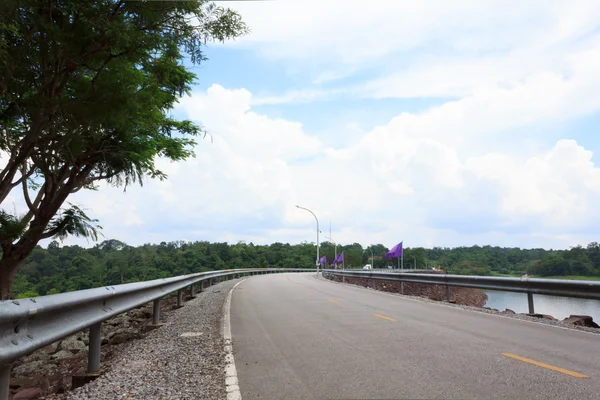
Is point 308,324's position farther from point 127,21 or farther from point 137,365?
point 127,21

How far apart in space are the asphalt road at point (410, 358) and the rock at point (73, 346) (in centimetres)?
375

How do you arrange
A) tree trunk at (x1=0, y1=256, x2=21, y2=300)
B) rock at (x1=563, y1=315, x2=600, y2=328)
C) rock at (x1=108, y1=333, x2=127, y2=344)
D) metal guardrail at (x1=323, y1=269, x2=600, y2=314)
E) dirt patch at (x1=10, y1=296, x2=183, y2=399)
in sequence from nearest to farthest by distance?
dirt patch at (x1=10, y1=296, x2=183, y2=399) → rock at (x1=108, y1=333, x2=127, y2=344) → metal guardrail at (x1=323, y1=269, x2=600, y2=314) → rock at (x1=563, y1=315, x2=600, y2=328) → tree trunk at (x1=0, y1=256, x2=21, y2=300)

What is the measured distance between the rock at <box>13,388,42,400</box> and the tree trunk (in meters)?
8.14

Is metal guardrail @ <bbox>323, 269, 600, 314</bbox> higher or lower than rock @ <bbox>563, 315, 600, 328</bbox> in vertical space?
higher

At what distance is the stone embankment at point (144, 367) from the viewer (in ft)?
16.8

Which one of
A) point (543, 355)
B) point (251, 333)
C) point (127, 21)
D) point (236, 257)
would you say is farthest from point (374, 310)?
point (236, 257)

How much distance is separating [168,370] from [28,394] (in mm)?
1704

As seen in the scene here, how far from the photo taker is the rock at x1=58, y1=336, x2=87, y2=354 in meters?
10.7

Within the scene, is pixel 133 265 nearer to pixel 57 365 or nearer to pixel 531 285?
pixel 57 365

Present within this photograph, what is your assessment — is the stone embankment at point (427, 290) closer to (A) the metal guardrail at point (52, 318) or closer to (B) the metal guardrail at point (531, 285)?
(B) the metal guardrail at point (531, 285)

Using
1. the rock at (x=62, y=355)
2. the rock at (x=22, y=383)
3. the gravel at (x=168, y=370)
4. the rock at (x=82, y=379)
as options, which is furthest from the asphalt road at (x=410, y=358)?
the rock at (x=62, y=355)

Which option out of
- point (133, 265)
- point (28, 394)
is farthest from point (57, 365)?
point (133, 265)

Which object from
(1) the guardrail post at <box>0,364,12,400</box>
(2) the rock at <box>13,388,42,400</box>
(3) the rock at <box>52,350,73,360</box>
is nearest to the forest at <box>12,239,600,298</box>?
(3) the rock at <box>52,350,73,360</box>

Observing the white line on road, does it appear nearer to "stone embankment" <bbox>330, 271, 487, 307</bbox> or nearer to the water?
the water
